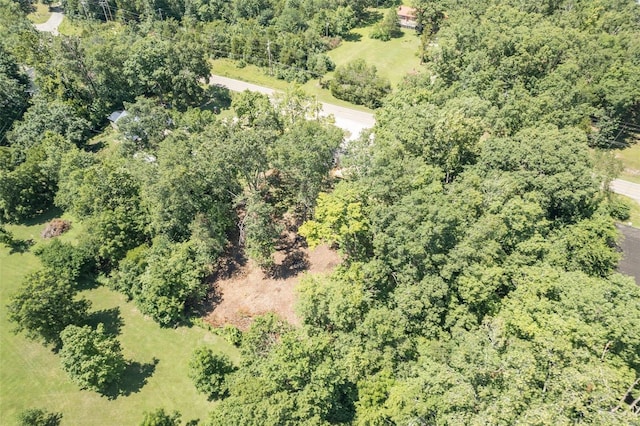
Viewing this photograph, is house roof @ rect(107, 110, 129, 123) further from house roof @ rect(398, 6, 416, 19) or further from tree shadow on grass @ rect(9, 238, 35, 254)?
house roof @ rect(398, 6, 416, 19)

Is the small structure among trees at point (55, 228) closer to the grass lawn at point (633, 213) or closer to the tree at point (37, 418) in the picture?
the tree at point (37, 418)

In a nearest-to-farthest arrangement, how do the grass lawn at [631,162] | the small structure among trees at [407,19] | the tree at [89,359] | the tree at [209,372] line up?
1. the tree at [209,372]
2. the tree at [89,359]
3. the grass lawn at [631,162]
4. the small structure among trees at [407,19]

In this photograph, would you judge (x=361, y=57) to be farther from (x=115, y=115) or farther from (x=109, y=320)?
(x=109, y=320)

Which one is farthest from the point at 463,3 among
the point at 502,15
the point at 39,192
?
the point at 39,192

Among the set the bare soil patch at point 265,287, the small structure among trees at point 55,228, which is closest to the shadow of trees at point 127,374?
the bare soil patch at point 265,287

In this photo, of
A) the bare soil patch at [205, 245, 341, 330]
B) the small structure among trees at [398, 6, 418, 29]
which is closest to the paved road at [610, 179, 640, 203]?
the bare soil patch at [205, 245, 341, 330]
